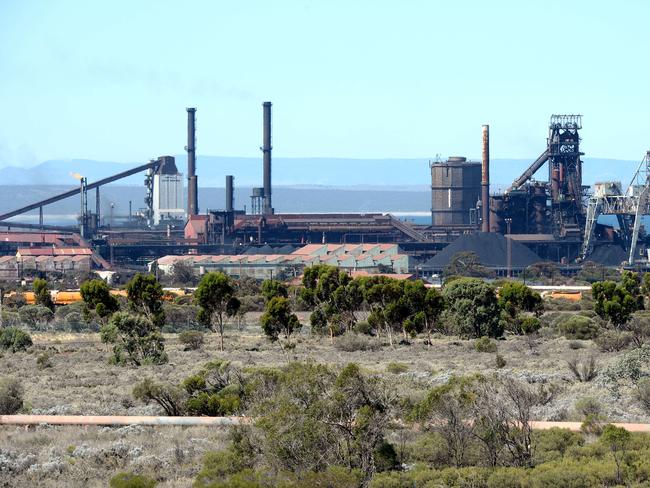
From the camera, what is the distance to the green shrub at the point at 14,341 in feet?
142

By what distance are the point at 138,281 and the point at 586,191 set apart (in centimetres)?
7612

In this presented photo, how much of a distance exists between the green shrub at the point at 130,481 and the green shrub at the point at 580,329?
28.4 meters

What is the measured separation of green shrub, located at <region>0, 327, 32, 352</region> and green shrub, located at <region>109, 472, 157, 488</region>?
2369cm

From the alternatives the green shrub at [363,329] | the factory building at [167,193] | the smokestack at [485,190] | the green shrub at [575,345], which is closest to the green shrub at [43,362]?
the green shrub at [363,329]

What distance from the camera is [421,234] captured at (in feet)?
409

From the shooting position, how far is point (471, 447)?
21812mm

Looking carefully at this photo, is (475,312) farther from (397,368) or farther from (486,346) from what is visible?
(397,368)

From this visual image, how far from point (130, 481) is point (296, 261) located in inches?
3360

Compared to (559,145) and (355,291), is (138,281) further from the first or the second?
(559,145)

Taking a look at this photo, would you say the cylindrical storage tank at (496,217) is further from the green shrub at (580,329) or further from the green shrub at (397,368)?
the green shrub at (397,368)

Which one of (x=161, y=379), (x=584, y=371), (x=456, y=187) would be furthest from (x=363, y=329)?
(x=456, y=187)

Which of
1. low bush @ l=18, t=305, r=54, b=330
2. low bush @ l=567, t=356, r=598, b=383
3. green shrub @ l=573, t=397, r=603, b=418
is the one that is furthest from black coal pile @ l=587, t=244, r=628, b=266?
green shrub @ l=573, t=397, r=603, b=418

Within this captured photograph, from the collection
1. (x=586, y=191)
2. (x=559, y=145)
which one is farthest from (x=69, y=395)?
(x=586, y=191)

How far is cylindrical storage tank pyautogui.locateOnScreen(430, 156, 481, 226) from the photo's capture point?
126 m
